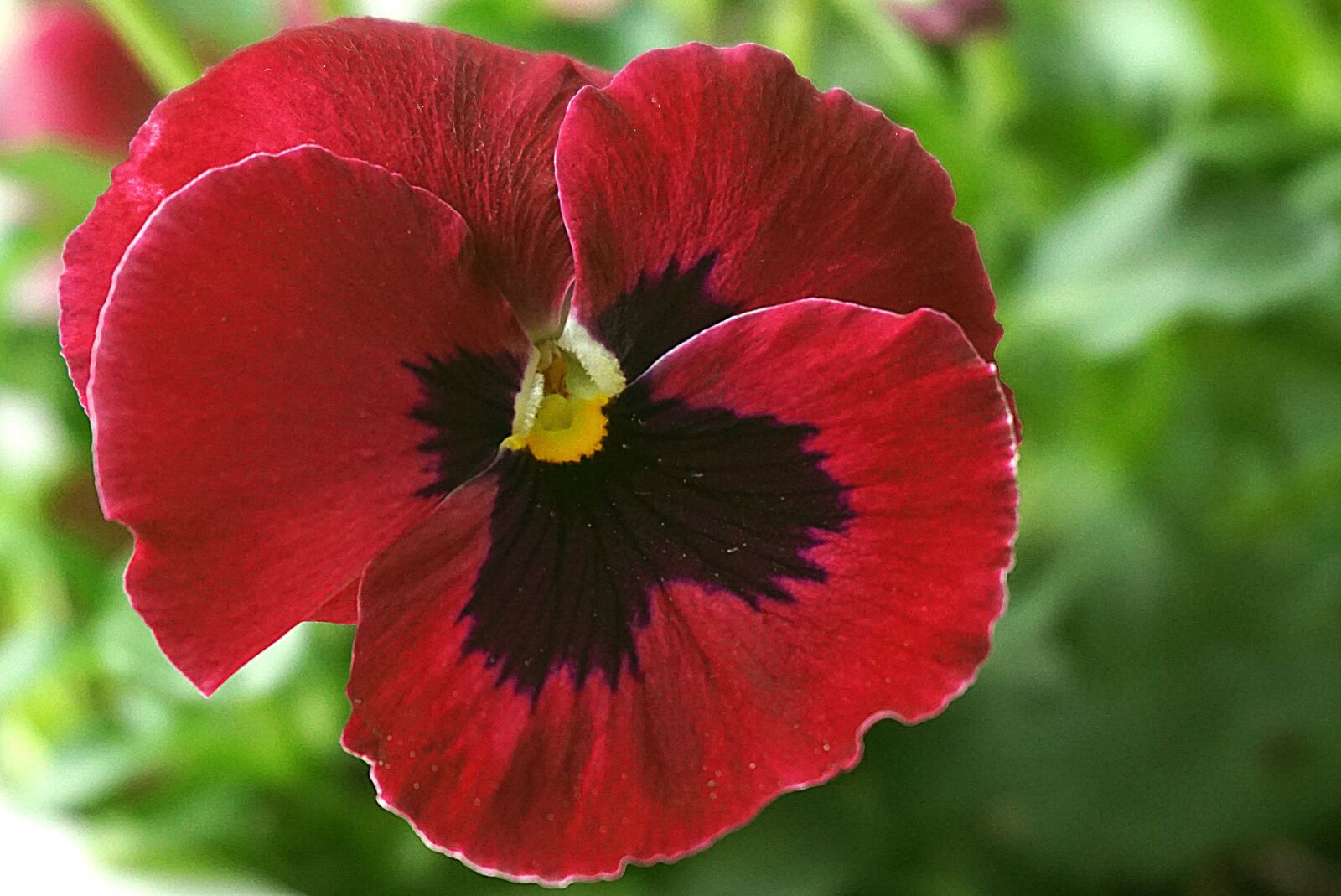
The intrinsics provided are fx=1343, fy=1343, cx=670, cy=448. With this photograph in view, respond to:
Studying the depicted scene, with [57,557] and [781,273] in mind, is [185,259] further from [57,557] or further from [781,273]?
[57,557]

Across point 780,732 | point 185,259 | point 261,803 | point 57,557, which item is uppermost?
point 185,259

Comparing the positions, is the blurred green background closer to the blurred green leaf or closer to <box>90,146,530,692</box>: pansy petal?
the blurred green leaf

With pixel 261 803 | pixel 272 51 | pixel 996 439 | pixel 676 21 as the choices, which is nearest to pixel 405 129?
pixel 272 51

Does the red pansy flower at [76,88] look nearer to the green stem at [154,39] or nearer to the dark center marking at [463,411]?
the green stem at [154,39]

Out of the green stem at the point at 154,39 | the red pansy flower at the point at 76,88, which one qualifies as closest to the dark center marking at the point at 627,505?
the green stem at the point at 154,39

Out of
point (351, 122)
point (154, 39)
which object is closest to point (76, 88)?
point (154, 39)

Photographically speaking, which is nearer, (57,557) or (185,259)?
(185,259)
